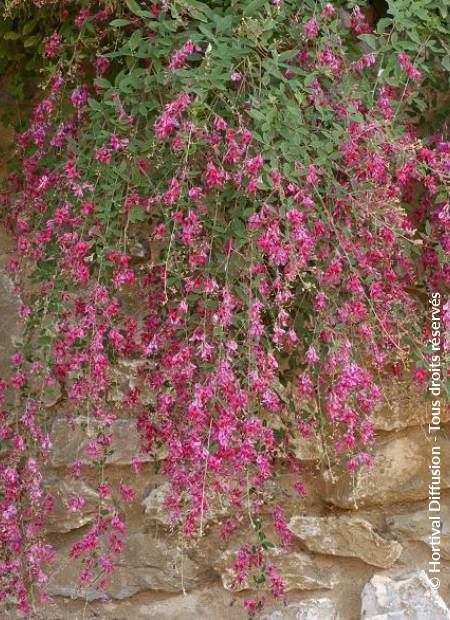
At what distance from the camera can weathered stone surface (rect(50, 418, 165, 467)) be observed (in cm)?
212

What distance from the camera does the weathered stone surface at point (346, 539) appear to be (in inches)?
83.4

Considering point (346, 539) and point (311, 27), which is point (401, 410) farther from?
point (311, 27)

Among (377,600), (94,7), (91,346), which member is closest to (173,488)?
(91,346)

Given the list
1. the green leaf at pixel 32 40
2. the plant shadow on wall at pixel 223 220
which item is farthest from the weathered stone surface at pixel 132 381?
the green leaf at pixel 32 40

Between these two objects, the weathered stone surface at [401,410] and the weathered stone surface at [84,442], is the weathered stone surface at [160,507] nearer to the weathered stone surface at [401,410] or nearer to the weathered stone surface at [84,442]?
the weathered stone surface at [84,442]

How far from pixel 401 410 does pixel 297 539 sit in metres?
0.39

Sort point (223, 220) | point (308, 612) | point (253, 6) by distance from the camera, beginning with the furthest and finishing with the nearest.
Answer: point (308, 612)
point (223, 220)
point (253, 6)

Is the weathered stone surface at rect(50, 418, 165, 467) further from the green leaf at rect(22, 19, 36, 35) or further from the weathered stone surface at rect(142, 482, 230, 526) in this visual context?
the green leaf at rect(22, 19, 36, 35)

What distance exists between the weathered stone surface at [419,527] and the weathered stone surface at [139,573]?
48 centimetres

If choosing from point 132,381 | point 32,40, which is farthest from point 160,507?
point 32,40

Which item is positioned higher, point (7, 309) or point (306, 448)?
point (7, 309)

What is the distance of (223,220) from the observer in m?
1.74

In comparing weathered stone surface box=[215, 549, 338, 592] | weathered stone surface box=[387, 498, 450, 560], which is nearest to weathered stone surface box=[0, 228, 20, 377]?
weathered stone surface box=[215, 549, 338, 592]

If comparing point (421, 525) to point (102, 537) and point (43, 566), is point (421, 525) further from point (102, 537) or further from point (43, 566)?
point (43, 566)
